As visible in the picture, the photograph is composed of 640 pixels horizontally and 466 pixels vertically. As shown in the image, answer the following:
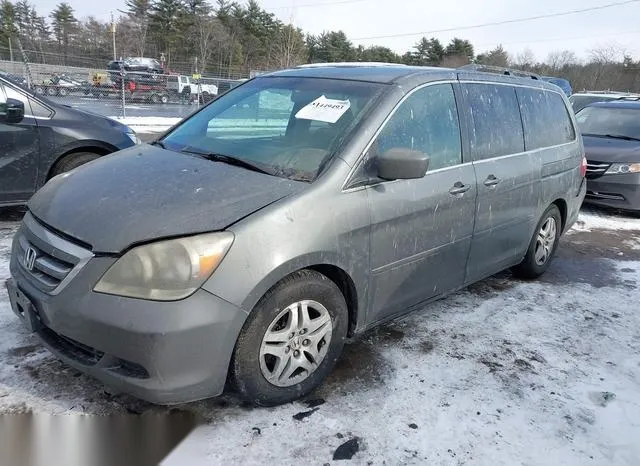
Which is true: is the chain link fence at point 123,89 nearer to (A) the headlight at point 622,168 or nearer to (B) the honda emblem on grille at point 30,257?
(A) the headlight at point 622,168

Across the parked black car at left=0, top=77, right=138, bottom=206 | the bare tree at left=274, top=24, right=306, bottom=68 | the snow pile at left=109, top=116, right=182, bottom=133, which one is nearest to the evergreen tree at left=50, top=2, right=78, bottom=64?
the bare tree at left=274, top=24, right=306, bottom=68

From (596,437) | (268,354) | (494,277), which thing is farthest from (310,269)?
(494,277)

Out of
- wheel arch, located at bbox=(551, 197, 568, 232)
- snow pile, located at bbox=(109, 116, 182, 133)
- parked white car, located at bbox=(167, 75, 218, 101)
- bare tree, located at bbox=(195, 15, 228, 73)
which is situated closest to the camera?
wheel arch, located at bbox=(551, 197, 568, 232)

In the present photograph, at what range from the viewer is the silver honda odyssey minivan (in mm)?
2223

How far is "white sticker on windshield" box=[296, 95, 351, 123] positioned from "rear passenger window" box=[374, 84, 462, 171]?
0.96 ft

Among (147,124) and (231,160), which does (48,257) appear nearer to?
(231,160)

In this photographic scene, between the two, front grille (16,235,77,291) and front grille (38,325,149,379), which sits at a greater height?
front grille (16,235,77,291)

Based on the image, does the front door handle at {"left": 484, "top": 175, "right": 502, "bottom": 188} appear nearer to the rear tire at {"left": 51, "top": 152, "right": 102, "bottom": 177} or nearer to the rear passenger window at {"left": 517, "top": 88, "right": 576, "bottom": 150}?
the rear passenger window at {"left": 517, "top": 88, "right": 576, "bottom": 150}

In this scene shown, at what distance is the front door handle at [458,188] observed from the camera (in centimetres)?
334

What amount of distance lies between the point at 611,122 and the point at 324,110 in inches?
303

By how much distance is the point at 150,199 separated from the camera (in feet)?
8.26

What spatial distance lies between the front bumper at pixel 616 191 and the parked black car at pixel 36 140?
676 centimetres

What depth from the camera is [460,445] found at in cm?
246

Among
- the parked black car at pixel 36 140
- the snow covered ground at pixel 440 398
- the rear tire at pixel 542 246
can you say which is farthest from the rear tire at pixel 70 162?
the rear tire at pixel 542 246
